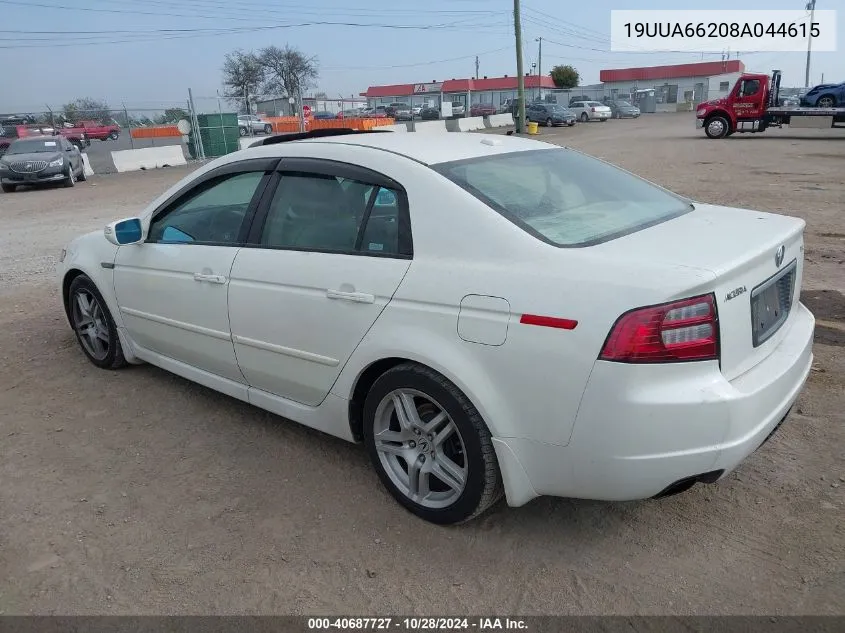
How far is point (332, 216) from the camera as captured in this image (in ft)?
10.3

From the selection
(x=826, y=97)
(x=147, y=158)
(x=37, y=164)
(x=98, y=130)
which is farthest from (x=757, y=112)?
(x=98, y=130)

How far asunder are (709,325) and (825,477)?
1388 mm

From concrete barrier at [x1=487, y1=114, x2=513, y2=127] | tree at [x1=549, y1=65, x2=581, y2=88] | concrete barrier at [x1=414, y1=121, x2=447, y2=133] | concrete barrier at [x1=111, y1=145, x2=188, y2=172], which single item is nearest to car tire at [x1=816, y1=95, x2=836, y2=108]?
concrete barrier at [x1=414, y1=121, x2=447, y2=133]

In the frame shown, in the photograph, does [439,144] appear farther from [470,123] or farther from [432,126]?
[470,123]

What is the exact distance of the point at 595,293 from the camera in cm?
225

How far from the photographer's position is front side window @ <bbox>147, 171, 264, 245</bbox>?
3.59 m

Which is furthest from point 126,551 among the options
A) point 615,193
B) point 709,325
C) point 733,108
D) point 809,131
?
point 809,131

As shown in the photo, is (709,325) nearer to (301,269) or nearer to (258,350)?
(301,269)

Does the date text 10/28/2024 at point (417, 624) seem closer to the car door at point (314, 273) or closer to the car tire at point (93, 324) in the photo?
the car door at point (314, 273)

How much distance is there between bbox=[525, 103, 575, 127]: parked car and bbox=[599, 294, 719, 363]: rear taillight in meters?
44.2

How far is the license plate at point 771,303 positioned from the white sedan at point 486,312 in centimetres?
2

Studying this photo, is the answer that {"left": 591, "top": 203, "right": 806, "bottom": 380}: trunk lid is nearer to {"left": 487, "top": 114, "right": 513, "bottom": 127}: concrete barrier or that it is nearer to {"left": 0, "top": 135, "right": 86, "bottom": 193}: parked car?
{"left": 0, "top": 135, "right": 86, "bottom": 193}: parked car

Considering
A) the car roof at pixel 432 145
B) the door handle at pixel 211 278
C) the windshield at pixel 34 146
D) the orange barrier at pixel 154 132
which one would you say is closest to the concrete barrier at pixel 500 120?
the orange barrier at pixel 154 132

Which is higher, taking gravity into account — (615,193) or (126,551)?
(615,193)
